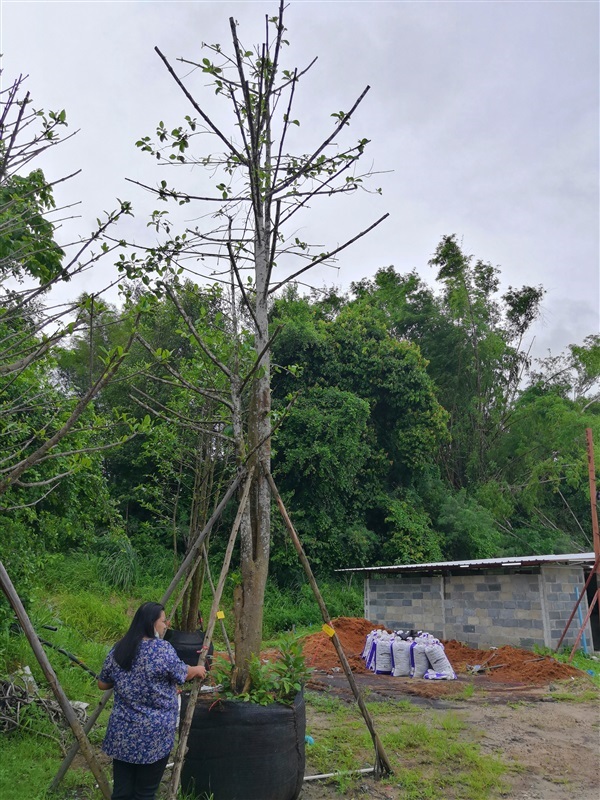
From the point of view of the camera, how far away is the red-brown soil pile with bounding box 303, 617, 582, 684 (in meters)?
9.74

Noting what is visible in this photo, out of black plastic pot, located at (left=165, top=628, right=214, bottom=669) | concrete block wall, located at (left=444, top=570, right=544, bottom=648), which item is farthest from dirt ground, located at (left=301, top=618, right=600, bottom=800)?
black plastic pot, located at (left=165, top=628, right=214, bottom=669)

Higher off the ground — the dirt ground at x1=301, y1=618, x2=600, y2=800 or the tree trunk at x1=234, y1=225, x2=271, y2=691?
the tree trunk at x1=234, y1=225, x2=271, y2=691

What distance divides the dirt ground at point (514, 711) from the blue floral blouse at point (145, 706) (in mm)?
1548

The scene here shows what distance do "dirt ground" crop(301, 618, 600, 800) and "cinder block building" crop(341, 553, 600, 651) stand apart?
60 cm

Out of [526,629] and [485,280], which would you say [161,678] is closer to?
[526,629]

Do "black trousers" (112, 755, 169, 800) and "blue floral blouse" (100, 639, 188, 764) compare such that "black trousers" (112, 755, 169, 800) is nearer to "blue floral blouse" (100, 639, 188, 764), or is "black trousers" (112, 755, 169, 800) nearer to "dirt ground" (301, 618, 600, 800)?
"blue floral blouse" (100, 639, 188, 764)

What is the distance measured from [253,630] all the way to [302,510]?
40.0 feet

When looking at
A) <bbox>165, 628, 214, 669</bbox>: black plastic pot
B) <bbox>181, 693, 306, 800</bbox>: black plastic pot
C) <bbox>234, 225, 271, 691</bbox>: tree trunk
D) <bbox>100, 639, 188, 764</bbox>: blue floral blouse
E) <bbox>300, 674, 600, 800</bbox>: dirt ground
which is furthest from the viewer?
<bbox>165, 628, 214, 669</bbox>: black plastic pot

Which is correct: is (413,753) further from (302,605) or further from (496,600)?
(302,605)

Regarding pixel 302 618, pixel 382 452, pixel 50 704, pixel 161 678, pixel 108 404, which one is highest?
pixel 108 404

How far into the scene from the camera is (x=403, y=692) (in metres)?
8.66

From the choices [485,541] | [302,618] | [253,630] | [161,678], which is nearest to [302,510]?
[302,618]

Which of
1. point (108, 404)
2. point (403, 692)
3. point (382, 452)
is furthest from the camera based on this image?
point (382, 452)

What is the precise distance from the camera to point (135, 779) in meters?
3.57
